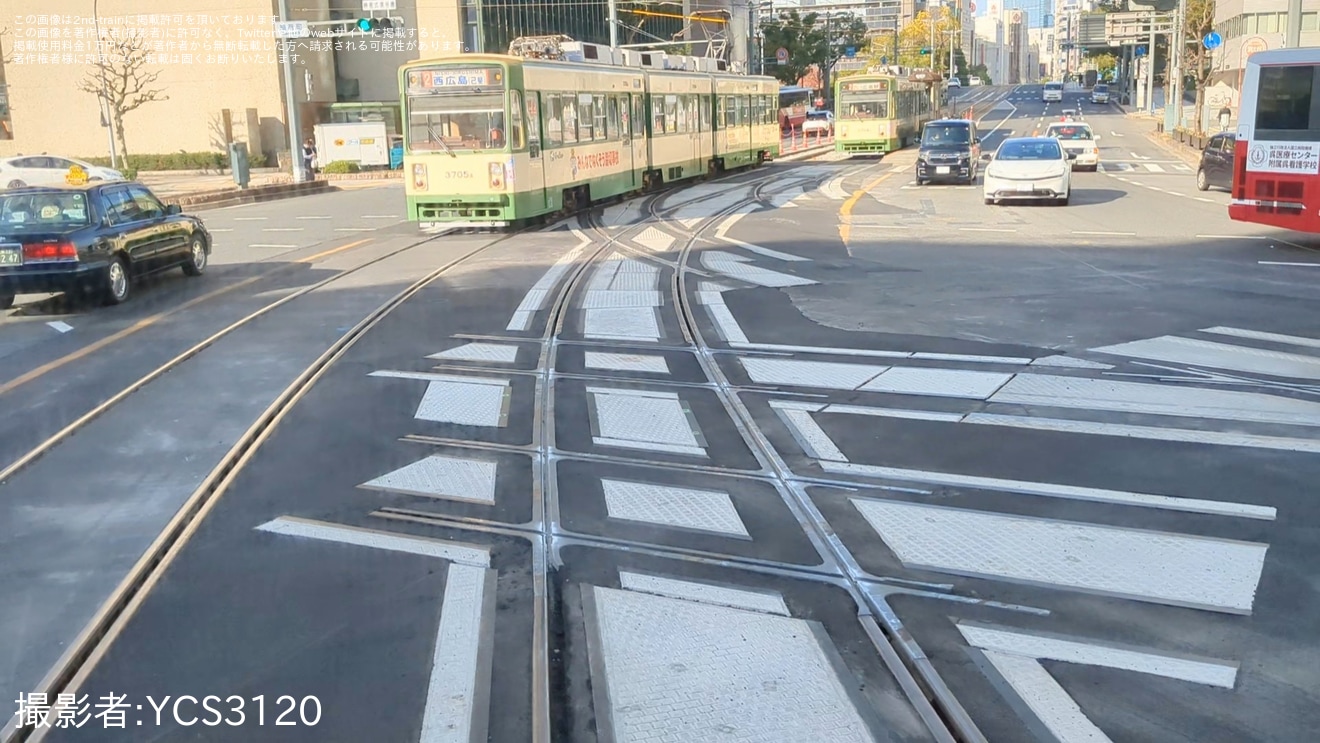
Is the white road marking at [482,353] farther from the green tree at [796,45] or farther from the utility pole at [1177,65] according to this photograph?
the green tree at [796,45]

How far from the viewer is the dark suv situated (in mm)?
33031

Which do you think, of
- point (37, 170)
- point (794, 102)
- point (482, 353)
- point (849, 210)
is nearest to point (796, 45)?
point (794, 102)

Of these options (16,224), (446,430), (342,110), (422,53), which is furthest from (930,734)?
(422,53)

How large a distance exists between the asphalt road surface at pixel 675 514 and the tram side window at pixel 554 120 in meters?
8.77

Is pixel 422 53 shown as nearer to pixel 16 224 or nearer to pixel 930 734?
pixel 16 224

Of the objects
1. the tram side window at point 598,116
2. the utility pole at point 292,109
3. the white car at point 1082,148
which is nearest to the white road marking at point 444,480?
the tram side window at point 598,116

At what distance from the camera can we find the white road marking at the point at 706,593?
5945 millimetres

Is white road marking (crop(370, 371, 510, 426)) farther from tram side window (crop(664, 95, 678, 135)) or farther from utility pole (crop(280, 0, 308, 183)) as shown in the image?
utility pole (crop(280, 0, 308, 183))

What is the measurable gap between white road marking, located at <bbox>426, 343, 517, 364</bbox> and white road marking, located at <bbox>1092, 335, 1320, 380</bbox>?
227 inches

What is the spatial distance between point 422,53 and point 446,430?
57026 millimetres

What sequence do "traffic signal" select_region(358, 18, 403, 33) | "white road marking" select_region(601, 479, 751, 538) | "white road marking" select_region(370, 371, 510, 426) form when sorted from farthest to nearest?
"traffic signal" select_region(358, 18, 403, 33), "white road marking" select_region(370, 371, 510, 426), "white road marking" select_region(601, 479, 751, 538)

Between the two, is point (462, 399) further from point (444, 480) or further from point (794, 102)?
point (794, 102)

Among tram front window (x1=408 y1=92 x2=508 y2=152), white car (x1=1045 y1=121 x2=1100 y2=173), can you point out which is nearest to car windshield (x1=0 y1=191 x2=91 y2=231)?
tram front window (x1=408 y1=92 x2=508 y2=152)

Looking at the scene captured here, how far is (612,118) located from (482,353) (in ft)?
54.7
